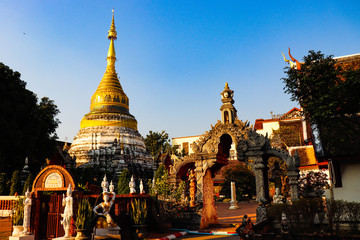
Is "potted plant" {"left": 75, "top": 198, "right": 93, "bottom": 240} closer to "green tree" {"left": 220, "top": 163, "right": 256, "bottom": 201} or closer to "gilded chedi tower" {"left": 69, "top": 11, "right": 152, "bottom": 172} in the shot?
"gilded chedi tower" {"left": 69, "top": 11, "right": 152, "bottom": 172}

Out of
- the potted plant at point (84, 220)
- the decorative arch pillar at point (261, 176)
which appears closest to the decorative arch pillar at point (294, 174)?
the decorative arch pillar at point (261, 176)

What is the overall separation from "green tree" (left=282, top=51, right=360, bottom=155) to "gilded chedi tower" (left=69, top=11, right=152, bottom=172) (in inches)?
1112

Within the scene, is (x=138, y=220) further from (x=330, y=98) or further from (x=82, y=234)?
(x=330, y=98)

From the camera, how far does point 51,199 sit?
11.1 metres

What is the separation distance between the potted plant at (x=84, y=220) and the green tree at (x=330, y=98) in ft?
27.5

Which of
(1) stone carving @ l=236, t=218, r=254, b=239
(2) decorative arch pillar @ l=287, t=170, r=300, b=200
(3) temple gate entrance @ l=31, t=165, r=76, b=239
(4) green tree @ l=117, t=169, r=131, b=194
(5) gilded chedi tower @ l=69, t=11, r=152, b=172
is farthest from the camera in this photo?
(5) gilded chedi tower @ l=69, t=11, r=152, b=172

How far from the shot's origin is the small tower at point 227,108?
49.9 ft

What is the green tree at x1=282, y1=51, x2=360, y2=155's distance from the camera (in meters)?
10.1

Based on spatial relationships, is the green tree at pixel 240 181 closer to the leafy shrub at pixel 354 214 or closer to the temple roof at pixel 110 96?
the temple roof at pixel 110 96

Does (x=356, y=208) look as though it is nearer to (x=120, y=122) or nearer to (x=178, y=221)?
(x=178, y=221)

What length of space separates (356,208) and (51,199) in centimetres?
1051

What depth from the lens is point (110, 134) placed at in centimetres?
4281

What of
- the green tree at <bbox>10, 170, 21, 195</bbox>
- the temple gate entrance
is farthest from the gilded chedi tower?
the temple gate entrance

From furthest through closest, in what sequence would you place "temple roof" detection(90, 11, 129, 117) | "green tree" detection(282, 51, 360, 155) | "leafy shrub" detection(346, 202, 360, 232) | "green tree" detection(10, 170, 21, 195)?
1. "temple roof" detection(90, 11, 129, 117)
2. "green tree" detection(10, 170, 21, 195)
3. "green tree" detection(282, 51, 360, 155)
4. "leafy shrub" detection(346, 202, 360, 232)
